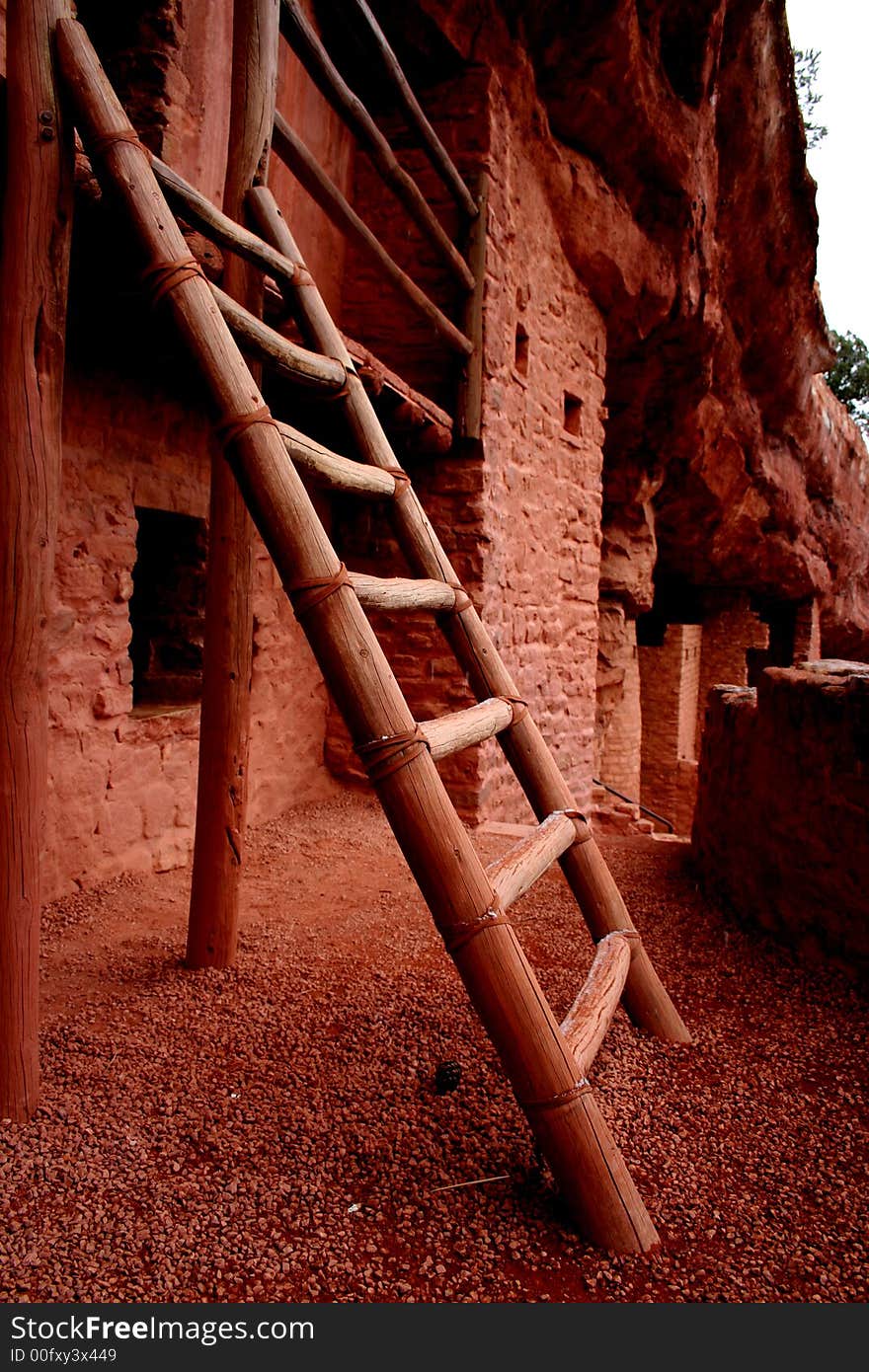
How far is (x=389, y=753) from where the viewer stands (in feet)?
6.15

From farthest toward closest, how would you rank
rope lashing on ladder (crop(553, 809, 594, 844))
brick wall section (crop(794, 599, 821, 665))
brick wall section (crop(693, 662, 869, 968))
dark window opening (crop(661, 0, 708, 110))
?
brick wall section (crop(794, 599, 821, 665)) → dark window opening (crop(661, 0, 708, 110)) → brick wall section (crop(693, 662, 869, 968)) → rope lashing on ladder (crop(553, 809, 594, 844))

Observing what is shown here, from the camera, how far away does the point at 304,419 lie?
4785 mm

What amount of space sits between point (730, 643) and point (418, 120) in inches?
414

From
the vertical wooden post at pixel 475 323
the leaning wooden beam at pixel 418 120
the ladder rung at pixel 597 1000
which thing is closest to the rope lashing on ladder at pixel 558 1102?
A: the ladder rung at pixel 597 1000

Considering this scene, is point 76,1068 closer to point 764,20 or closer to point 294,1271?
point 294,1271

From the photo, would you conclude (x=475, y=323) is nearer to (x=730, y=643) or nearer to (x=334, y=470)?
(x=334, y=470)

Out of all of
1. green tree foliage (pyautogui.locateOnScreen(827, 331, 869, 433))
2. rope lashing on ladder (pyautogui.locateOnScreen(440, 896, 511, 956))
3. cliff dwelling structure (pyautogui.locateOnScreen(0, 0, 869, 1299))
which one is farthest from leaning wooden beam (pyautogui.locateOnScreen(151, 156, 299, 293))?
green tree foliage (pyautogui.locateOnScreen(827, 331, 869, 433))

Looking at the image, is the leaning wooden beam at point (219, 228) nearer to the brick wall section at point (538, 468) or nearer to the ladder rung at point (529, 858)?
the ladder rung at point (529, 858)

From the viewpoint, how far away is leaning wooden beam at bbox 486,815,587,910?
6.74 feet

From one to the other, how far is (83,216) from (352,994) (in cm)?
242

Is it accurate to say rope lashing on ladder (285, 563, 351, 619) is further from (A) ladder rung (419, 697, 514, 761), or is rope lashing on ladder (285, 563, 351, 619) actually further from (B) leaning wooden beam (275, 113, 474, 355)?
(B) leaning wooden beam (275, 113, 474, 355)

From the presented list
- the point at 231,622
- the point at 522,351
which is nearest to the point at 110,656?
the point at 231,622

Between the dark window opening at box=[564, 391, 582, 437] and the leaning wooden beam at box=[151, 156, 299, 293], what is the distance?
14.2ft

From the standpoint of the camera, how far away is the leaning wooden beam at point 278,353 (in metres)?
2.22
